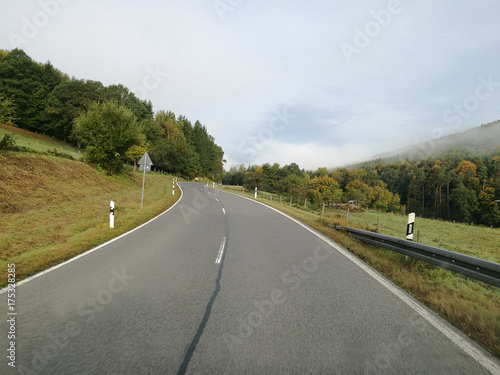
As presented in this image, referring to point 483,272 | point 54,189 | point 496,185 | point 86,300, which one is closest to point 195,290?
point 86,300

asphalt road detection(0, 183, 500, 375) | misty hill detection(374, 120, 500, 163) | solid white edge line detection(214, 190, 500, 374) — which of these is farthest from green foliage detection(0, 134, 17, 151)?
misty hill detection(374, 120, 500, 163)

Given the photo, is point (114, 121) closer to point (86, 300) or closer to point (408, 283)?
point (86, 300)

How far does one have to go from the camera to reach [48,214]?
11516 mm

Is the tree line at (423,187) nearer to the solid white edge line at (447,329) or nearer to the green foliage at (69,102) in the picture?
the green foliage at (69,102)

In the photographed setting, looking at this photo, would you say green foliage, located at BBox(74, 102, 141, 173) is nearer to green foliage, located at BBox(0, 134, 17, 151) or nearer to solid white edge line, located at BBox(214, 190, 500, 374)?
green foliage, located at BBox(0, 134, 17, 151)

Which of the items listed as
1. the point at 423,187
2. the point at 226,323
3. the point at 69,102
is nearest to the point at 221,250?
the point at 226,323

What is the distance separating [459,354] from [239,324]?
2.30 m

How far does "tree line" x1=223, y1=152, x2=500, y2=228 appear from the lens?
246 ft

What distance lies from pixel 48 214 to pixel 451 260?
1442 cm

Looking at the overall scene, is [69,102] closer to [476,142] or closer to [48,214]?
[48,214]

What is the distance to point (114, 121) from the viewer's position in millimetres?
28016

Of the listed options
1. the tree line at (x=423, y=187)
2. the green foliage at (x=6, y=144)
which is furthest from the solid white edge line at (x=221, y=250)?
the tree line at (x=423, y=187)

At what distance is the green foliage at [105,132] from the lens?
2725 centimetres

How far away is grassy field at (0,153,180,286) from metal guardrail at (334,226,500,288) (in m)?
7.70
